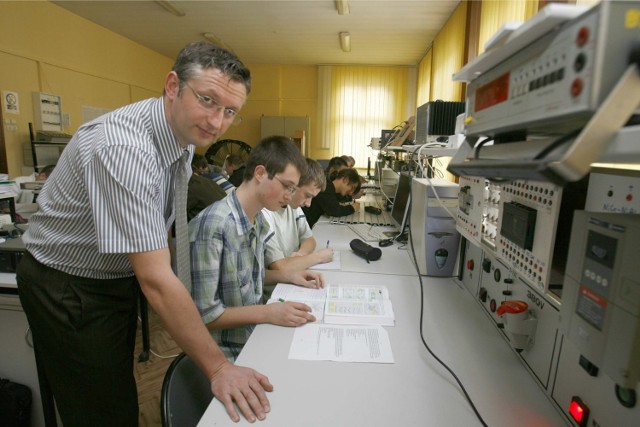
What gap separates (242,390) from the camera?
0.81 m

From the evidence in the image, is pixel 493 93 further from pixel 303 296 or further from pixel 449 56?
pixel 449 56

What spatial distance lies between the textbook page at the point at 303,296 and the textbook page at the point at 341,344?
12cm

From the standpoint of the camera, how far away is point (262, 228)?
1527 millimetres

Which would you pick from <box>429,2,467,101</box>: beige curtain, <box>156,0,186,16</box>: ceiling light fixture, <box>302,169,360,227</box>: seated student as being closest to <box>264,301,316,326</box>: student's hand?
<box>302,169,360,227</box>: seated student

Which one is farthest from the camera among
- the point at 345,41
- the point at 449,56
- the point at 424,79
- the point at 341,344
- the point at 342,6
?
the point at 424,79

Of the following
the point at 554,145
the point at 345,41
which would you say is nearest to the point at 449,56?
the point at 345,41

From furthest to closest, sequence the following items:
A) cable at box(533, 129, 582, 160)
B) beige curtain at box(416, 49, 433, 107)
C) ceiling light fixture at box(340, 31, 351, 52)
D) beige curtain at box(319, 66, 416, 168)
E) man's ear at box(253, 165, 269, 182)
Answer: beige curtain at box(319, 66, 416, 168) < beige curtain at box(416, 49, 433, 107) < ceiling light fixture at box(340, 31, 351, 52) < man's ear at box(253, 165, 269, 182) < cable at box(533, 129, 582, 160)

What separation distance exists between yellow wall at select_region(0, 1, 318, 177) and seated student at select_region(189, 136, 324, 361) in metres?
3.93

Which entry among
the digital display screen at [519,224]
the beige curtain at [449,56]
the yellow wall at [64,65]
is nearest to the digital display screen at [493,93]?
the digital display screen at [519,224]

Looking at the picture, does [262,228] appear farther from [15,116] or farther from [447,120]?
[15,116]

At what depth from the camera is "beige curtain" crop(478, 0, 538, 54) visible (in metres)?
2.60

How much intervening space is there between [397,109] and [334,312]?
632cm

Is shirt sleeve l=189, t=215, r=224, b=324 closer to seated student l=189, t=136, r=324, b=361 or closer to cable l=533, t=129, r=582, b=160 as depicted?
seated student l=189, t=136, r=324, b=361

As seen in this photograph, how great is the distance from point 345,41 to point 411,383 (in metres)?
5.34
